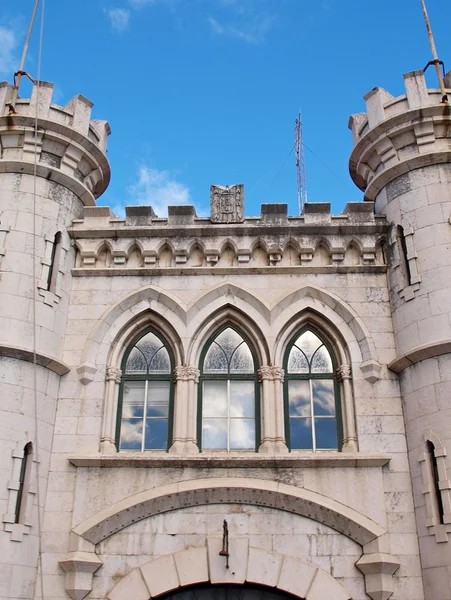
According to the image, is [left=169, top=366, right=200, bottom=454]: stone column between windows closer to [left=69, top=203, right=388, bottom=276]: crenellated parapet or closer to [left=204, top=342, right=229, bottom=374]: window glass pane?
[left=204, top=342, right=229, bottom=374]: window glass pane

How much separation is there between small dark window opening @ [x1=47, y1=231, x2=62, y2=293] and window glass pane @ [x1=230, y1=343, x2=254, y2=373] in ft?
11.4

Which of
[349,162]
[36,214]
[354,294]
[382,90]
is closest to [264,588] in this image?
[354,294]

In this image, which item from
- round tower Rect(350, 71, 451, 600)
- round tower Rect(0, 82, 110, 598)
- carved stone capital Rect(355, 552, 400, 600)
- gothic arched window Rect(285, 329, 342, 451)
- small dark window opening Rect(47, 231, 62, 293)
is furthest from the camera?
small dark window opening Rect(47, 231, 62, 293)

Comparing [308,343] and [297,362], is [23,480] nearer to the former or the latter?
[297,362]

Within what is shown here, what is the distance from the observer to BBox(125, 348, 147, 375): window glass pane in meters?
12.2

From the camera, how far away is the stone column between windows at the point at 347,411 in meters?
11.2

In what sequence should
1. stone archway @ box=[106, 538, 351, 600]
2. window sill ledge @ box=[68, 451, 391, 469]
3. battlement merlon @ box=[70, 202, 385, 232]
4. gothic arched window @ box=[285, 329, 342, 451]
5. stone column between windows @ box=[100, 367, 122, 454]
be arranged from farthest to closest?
battlement merlon @ box=[70, 202, 385, 232]
gothic arched window @ box=[285, 329, 342, 451]
stone column between windows @ box=[100, 367, 122, 454]
window sill ledge @ box=[68, 451, 391, 469]
stone archway @ box=[106, 538, 351, 600]

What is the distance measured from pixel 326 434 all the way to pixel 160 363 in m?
3.17

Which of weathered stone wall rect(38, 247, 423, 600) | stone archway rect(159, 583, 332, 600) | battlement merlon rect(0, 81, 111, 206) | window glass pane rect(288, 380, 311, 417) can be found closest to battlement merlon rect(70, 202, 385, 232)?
weathered stone wall rect(38, 247, 423, 600)

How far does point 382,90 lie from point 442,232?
347 centimetres

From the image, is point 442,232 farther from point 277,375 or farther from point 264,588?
point 264,588

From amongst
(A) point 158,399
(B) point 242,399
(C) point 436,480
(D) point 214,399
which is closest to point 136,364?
(A) point 158,399

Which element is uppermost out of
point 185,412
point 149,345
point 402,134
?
point 402,134

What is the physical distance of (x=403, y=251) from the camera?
12.5 meters
